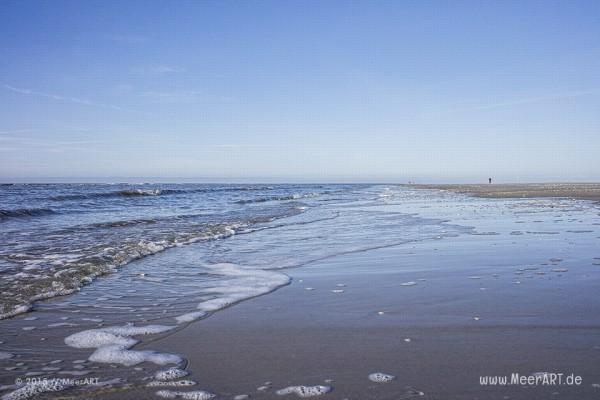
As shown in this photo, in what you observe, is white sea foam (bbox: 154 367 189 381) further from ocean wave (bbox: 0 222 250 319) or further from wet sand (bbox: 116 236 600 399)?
ocean wave (bbox: 0 222 250 319)

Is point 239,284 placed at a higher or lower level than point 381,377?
lower

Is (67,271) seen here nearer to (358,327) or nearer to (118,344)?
(118,344)

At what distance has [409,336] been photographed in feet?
11.5

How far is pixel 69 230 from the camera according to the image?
11930mm

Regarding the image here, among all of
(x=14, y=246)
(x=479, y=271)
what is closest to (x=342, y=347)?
(x=479, y=271)

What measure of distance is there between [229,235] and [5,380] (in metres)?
8.55

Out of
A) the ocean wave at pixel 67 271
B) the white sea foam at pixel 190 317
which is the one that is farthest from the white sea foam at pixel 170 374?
the ocean wave at pixel 67 271

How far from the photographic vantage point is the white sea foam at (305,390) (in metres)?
2.56

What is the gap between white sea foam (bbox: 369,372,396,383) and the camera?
8.87 ft

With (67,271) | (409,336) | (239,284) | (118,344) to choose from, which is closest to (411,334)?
(409,336)

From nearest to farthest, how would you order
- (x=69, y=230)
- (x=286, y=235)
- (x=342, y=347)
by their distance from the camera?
(x=342, y=347)
(x=286, y=235)
(x=69, y=230)

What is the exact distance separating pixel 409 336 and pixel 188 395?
1.90 meters

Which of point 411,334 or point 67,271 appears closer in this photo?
point 411,334

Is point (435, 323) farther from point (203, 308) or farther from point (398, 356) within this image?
point (203, 308)
